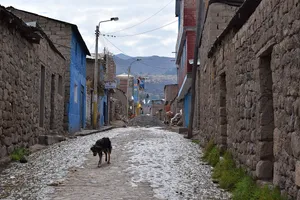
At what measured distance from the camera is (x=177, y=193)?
246 inches

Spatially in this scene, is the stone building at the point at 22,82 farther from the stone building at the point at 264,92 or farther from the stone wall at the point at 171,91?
the stone wall at the point at 171,91

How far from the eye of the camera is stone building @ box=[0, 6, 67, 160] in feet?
29.5

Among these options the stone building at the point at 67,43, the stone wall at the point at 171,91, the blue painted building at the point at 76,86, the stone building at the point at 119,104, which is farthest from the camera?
the stone wall at the point at 171,91

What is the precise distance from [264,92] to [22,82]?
6.92 meters

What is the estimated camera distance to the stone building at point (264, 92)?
177 inches

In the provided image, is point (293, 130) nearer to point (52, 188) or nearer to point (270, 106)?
point (270, 106)

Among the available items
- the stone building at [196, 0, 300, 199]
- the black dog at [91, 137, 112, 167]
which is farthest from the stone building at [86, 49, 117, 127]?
the stone building at [196, 0, 300, 199]

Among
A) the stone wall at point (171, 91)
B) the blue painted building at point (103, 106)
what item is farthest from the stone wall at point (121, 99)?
the blue painted building at point (103, 106)

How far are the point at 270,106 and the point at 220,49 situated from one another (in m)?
3.87

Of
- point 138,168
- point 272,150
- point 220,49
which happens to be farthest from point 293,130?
point 220,49

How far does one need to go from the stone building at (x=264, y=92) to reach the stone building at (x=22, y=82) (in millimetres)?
4701

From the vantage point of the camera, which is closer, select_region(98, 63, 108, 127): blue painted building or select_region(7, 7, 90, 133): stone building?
select_region(7, 7, 90, 133): stone building

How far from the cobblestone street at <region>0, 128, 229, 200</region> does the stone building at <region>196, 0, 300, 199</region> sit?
878mm

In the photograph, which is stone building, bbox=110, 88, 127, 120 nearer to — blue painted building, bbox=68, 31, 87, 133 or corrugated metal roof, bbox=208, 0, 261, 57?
blue painted building, bbox=68, 31, 87, 133
